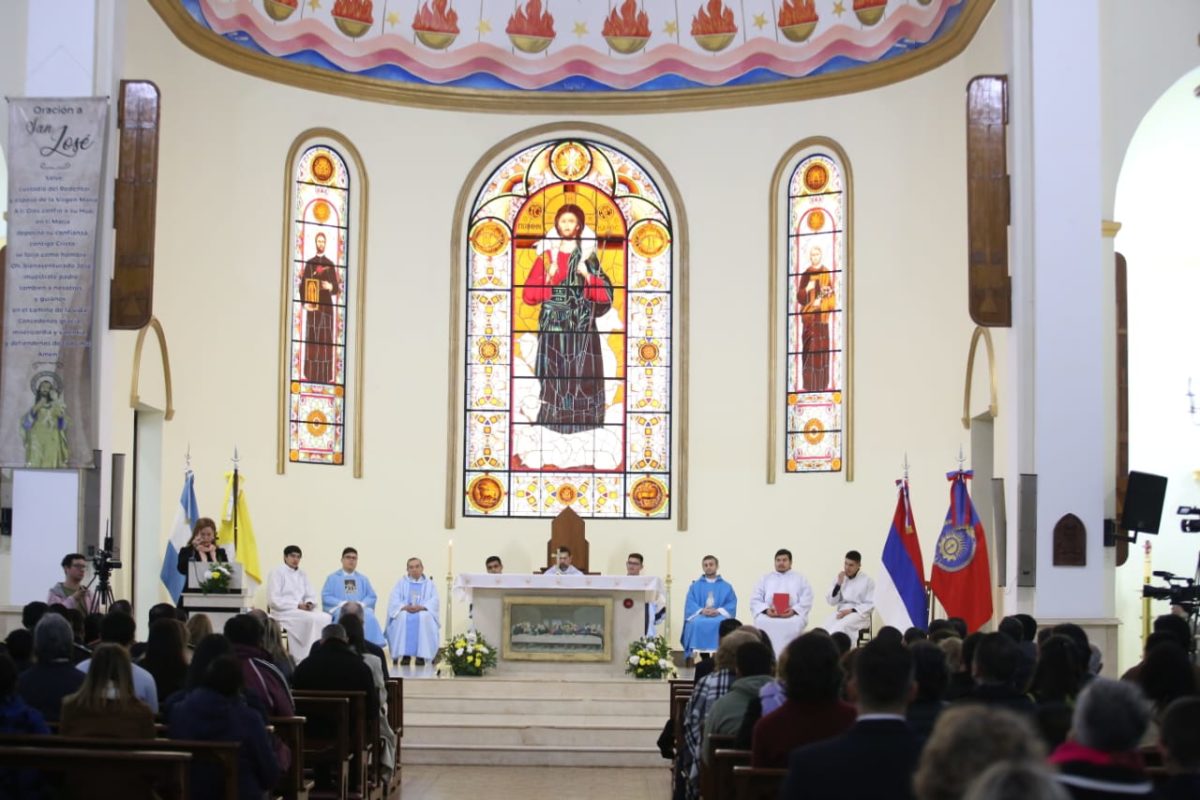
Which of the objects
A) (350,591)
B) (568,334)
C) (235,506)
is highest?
(568,334)

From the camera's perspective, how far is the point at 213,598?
40.4 ft

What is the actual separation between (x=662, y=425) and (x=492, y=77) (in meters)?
4.30

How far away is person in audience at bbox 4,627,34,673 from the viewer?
7207mm

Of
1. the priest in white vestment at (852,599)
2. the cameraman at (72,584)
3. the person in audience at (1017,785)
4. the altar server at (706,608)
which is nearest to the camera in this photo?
the person in audience at (1017,785)

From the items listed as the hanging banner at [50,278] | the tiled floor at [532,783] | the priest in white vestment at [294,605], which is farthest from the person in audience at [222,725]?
the priest in white vestment at [294,605]

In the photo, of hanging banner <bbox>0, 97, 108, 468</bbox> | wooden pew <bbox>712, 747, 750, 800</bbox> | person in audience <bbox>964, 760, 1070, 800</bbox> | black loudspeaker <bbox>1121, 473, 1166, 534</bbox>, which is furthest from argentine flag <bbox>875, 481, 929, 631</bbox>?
person in audience <bbox>964, 760, 1070, 800</bbox>

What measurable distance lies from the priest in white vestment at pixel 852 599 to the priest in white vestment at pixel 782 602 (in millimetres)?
338

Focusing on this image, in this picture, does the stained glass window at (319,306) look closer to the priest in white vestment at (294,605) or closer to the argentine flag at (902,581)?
the priest in white vestment at (294,605)

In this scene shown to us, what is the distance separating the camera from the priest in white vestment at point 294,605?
15.3m

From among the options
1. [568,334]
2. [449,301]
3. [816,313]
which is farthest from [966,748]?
[568,334]

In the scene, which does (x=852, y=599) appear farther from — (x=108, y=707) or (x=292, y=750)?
(x=108, y=707)

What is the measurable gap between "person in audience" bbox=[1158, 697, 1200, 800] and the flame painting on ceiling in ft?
45.1

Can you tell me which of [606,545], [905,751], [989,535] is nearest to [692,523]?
[606,545]

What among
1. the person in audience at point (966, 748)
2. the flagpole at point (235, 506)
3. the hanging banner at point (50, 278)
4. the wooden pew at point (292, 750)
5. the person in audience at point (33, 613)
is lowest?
the wooden pew at point (292, 750)
